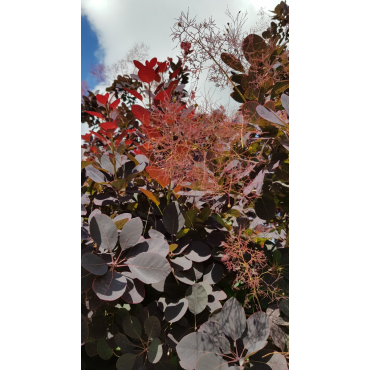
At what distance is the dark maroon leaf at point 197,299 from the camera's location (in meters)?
0.48

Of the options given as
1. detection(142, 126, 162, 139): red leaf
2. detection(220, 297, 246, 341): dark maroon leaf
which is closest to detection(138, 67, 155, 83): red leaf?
detection(142, 126, 162, 139): red leaf

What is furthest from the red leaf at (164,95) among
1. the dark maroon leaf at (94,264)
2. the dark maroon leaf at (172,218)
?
the dark maroon leaf at (94,264)

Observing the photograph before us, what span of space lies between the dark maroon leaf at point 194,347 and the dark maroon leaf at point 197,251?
123 mm

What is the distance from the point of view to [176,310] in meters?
0.48

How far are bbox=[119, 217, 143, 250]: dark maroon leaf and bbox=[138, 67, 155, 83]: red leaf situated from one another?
336 mm

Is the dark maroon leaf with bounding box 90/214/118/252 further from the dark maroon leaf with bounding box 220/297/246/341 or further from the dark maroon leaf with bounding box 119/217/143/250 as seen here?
the dark maroon leaf with bounding box 220/297/246/341

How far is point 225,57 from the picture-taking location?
1.94 ft

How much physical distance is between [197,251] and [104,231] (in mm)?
173

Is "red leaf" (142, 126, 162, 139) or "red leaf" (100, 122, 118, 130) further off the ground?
"red leaf" (100, 122, 118, 130)

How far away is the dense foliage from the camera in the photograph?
1.46 ft

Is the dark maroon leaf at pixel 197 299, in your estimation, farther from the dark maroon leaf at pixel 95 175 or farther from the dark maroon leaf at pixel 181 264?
the dark maroon leaf at pixel 95 175

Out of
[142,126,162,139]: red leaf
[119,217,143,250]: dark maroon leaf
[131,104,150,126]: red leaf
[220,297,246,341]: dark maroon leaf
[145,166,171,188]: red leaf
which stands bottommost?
[220,297,246,341]: dark maroon leaf
